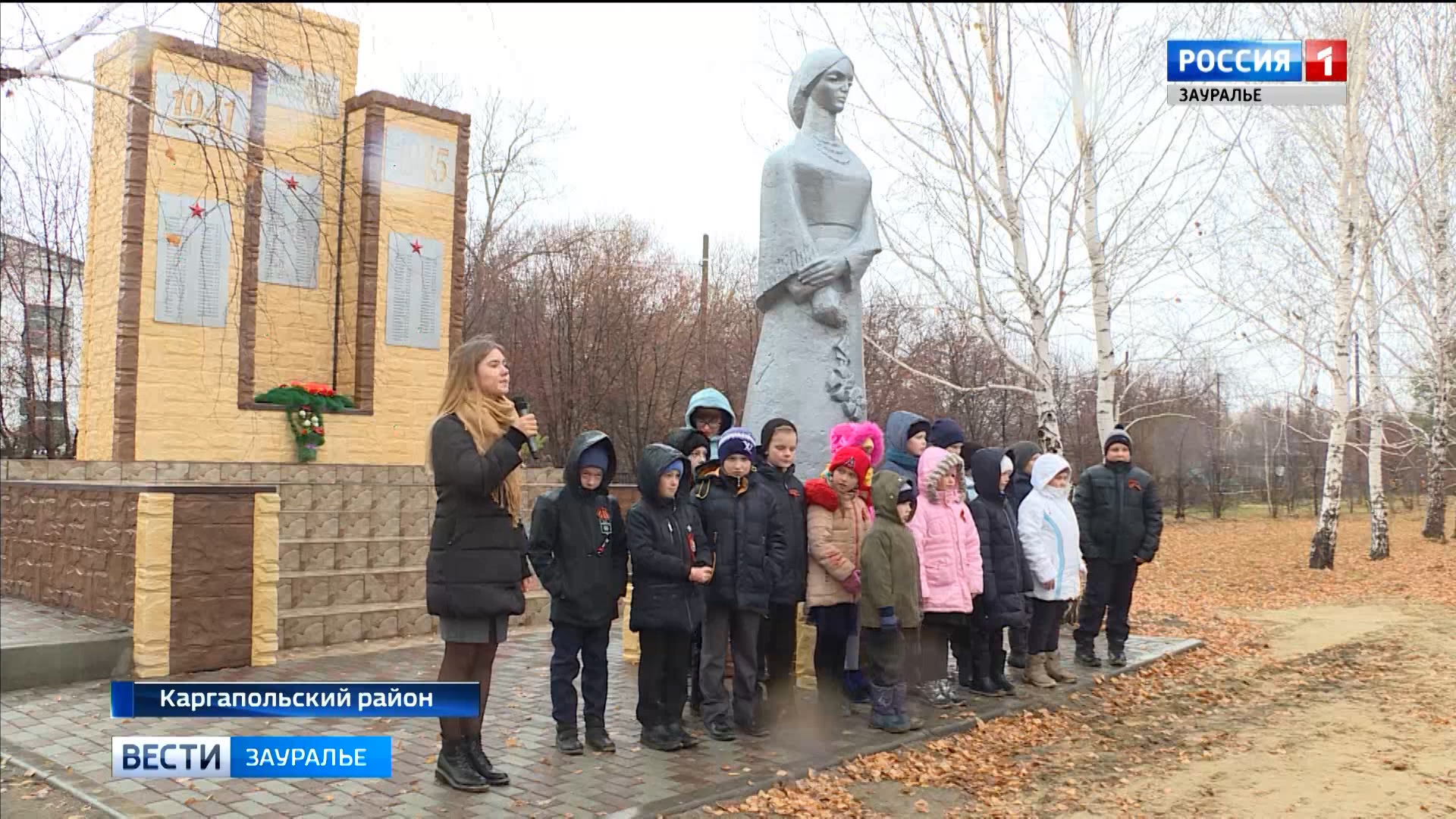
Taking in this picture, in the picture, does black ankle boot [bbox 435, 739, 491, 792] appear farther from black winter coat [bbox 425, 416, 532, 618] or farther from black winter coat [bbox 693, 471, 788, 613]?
black winter coat [bbox 693, 471, 788, 613]

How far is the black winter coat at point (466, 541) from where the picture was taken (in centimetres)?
439

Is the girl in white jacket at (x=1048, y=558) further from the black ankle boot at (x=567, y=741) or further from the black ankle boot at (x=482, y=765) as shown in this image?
the black ankle boot at (x=482, y=765)

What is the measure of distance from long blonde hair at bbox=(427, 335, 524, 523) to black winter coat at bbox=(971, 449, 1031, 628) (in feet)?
11.1

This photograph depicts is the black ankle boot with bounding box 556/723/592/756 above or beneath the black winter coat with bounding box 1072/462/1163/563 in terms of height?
beneath

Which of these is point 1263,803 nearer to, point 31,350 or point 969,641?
point 969,641

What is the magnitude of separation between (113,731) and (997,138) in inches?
399

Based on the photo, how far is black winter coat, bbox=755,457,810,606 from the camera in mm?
5852

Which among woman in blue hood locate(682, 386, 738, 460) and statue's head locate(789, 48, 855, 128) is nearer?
woman in blue hood locate(682, 386, 738, 460)

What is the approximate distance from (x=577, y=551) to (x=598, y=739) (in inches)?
37.8

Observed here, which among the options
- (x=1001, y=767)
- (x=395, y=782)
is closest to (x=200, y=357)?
(x=395, y=782)

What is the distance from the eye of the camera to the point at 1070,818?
4562mm

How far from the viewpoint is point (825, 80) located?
7.42 meters
